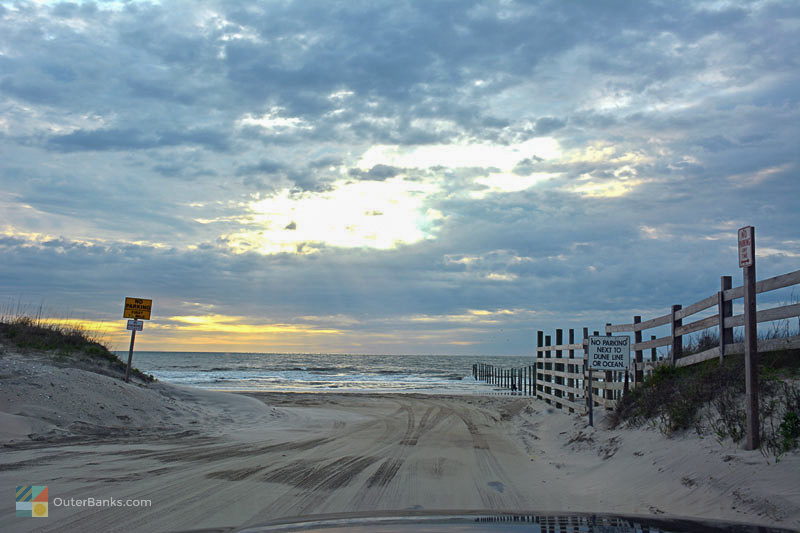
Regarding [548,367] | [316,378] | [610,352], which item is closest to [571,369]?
[548,367]

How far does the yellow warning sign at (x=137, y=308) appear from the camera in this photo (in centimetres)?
1691

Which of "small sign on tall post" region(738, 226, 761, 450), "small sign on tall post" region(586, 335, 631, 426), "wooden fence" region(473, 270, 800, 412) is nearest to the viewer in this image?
"small sign on tall post" region(738, 226, 761, 450)

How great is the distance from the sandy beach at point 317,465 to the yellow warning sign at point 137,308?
99.4 inches

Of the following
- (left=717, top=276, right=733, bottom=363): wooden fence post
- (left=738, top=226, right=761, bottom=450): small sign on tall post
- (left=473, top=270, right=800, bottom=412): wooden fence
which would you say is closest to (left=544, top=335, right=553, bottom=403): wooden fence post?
(left=473, top=270, right=800, bottom=412): wooden fence

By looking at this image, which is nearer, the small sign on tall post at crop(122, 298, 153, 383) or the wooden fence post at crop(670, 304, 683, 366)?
the wooden fence post at crop(670, 304, 683, 366)

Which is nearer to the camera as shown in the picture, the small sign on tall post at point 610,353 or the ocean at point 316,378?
the small sign on tall post at point 610,353

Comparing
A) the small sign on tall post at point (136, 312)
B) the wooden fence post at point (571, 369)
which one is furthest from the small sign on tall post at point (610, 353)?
the small sign on tall post at point (136, 312)

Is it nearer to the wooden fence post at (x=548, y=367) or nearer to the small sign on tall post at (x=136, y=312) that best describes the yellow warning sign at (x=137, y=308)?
the small sign on tall post at (x=136, y=312)

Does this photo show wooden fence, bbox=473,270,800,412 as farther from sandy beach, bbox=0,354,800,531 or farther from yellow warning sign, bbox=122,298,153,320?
yellow warning sign, bbox=122,298,153,320

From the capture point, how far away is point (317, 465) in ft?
30.4
